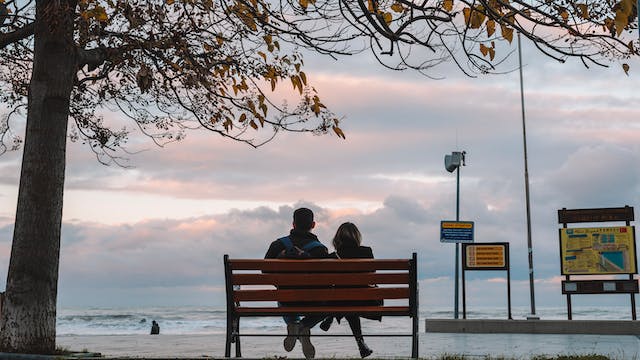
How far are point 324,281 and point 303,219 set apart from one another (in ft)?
2.77

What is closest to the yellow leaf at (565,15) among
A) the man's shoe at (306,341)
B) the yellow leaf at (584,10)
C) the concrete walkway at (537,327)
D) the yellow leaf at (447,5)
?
the yellow leaf at (584,10)

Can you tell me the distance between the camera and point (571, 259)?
20219 mm

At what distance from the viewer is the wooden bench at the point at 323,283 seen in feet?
27.5

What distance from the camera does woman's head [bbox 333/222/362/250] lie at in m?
9.24

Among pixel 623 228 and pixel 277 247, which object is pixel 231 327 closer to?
pixel 277 247

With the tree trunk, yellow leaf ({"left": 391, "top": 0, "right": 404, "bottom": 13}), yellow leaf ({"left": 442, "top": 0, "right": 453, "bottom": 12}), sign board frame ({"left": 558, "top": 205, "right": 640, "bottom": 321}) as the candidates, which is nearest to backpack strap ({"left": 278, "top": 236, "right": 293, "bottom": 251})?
the tree trunk

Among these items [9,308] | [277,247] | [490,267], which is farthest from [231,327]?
[490,267]

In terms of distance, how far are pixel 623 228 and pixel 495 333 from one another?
13.5 feet

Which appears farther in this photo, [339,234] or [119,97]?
[119,97]

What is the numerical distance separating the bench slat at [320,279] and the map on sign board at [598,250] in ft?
42.1

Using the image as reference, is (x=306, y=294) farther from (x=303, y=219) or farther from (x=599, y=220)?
(x=599, y=220)

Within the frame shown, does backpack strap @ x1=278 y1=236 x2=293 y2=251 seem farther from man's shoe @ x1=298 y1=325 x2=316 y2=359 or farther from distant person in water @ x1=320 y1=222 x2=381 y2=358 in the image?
man's shoe @ x1=298 y1=325 x2=316 y2=359

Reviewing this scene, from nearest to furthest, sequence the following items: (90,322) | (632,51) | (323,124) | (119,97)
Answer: (632,51) → (323,124) → (119,97) → (90,322)

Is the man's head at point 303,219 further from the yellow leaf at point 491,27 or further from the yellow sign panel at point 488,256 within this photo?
the yellow sign panel at point 488,256
